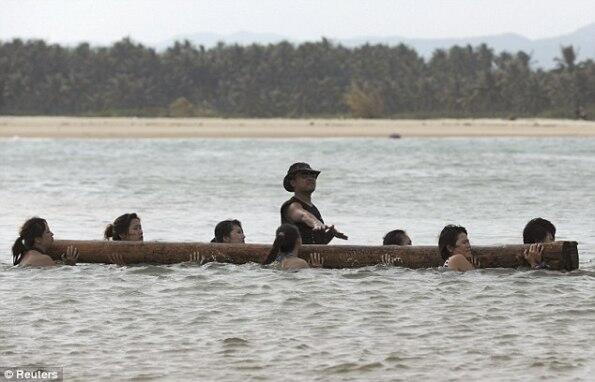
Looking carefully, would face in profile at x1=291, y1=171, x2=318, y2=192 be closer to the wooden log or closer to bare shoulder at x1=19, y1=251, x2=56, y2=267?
the wooden log

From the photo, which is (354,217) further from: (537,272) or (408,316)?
(408,316)

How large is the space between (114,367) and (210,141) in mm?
44004

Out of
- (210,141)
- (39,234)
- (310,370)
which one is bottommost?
(310,370)

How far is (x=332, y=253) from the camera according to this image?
1255cm

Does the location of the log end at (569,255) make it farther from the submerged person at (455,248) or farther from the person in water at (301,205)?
the person in water at (301,205)

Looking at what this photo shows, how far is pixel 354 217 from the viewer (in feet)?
67.9

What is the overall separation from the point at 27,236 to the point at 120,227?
0.93m

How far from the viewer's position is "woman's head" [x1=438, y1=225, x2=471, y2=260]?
11.9 meters

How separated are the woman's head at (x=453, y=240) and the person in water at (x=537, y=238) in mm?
588

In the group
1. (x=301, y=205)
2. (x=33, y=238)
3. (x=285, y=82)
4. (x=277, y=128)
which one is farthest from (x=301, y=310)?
(x=285, y=82)

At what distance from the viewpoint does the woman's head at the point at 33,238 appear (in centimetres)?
1273

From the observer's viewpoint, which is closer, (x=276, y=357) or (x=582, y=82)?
(x=276, y=357)

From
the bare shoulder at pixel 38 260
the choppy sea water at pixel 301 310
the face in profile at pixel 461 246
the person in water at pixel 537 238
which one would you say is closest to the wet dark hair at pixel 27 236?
the bare shoulder at pixel 38 260

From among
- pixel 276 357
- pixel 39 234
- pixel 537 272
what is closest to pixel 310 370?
pixel 276 357
